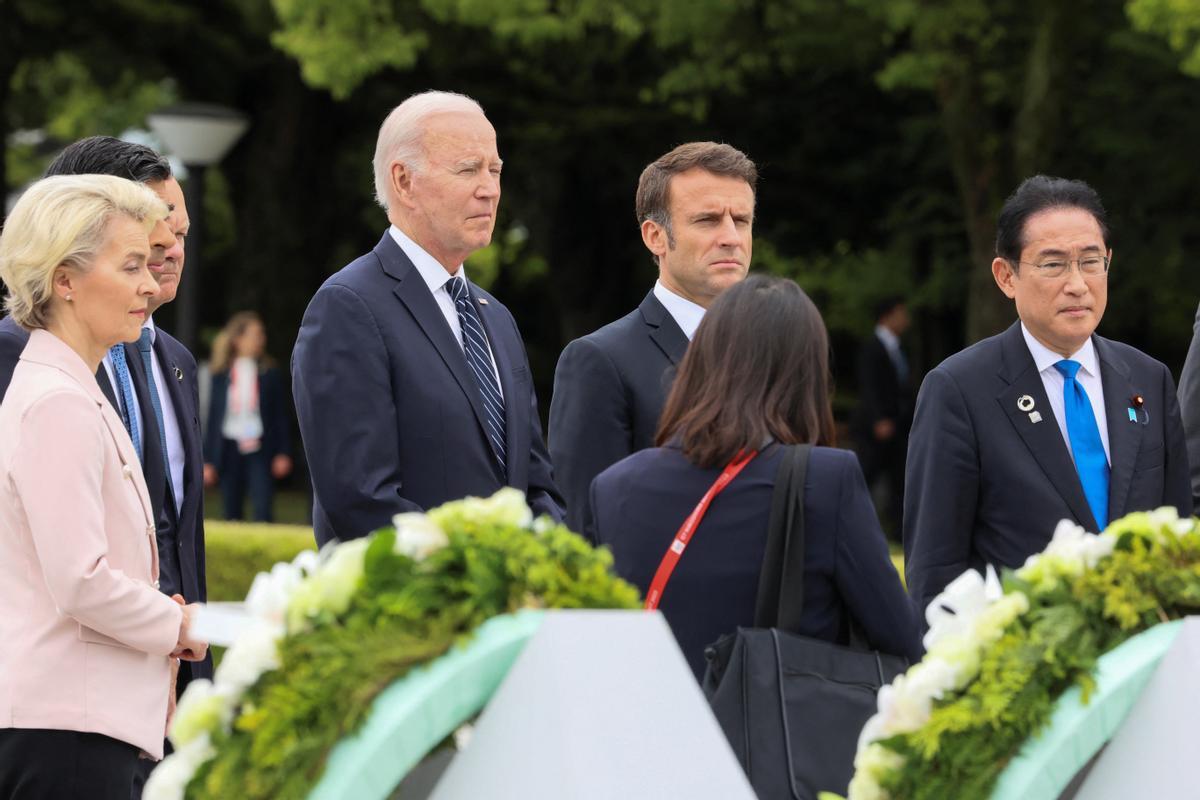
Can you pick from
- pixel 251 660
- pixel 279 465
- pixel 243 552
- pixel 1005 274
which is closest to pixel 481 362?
pixel 1005 274

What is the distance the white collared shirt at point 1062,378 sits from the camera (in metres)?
5.14

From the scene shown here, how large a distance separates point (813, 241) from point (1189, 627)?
19973mm

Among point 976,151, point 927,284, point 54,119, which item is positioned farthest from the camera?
point 54,119

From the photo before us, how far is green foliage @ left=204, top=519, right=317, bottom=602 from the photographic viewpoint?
37.8 feet

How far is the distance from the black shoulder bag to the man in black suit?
49.0 inches

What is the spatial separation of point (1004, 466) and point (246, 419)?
499 inches

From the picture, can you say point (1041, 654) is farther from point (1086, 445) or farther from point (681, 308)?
point (681, 308)

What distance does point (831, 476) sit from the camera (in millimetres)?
3754

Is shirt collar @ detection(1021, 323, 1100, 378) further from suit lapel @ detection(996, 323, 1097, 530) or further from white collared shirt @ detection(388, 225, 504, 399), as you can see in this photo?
white collared shirt @ detection(388, 225, 504, 399)

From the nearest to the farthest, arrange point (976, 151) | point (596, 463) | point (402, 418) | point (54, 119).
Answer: point (402, 418) → point (596, 463) → point (976, 151) → point (54, 119)

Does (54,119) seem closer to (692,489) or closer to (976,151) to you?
(976,151)

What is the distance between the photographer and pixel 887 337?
16.3 metres

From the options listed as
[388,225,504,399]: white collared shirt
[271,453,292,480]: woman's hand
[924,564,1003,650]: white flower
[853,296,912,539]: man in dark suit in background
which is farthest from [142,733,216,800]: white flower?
[271,453,292,480]: woman's hand

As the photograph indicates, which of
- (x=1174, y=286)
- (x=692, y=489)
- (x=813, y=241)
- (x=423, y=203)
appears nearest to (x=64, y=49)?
(x=813, y=241)
